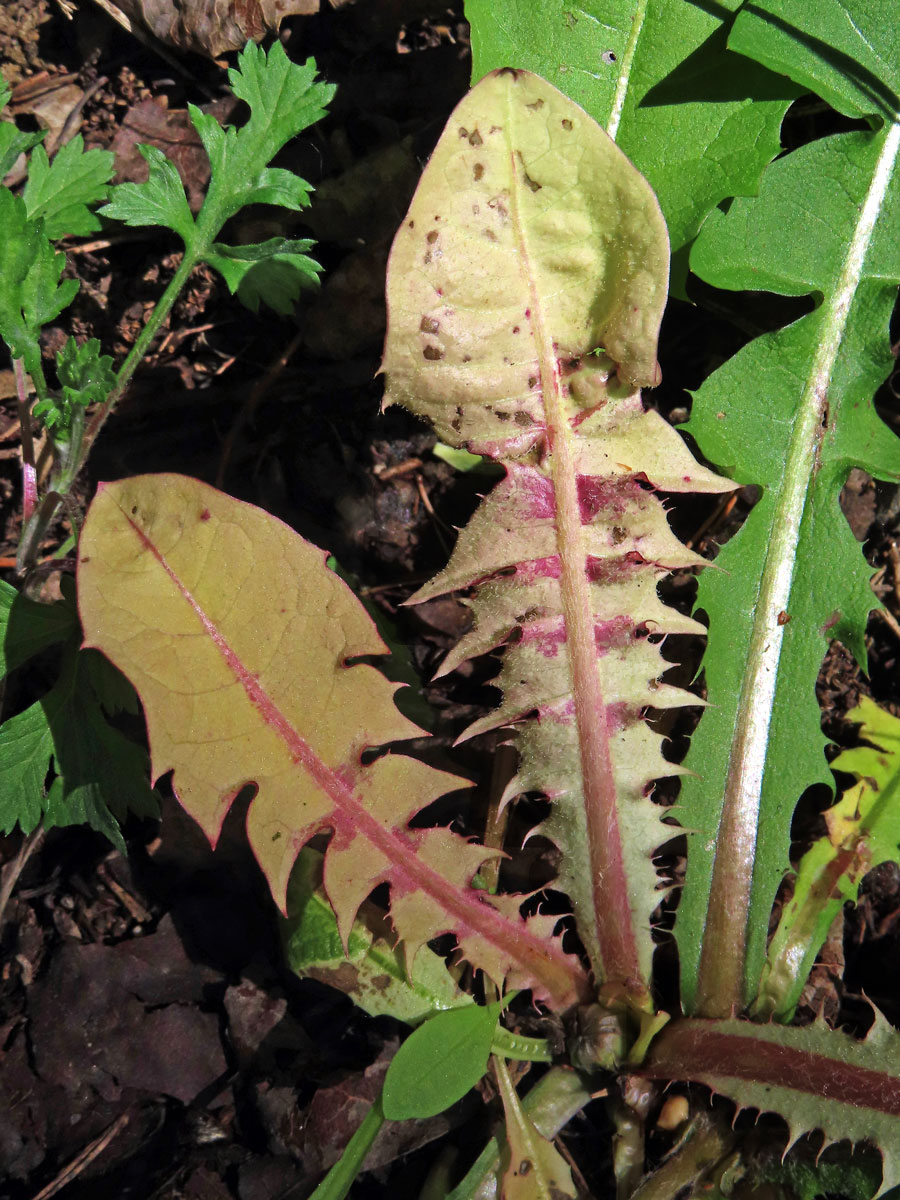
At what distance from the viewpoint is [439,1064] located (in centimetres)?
151

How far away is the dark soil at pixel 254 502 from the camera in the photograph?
6.26 ft

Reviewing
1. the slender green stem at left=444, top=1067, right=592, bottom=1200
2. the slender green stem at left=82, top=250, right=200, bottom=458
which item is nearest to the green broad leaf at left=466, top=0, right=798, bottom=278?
the slender green stem at left=82, top=250, right=200, bottom=458

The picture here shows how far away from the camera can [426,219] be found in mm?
1535

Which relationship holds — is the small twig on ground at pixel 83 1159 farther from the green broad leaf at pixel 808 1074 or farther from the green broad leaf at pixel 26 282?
the green broad leaf at pixel 26 282

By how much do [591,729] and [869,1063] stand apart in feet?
2.37

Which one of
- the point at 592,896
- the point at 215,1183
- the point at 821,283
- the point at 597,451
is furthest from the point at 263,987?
the point at 821,283

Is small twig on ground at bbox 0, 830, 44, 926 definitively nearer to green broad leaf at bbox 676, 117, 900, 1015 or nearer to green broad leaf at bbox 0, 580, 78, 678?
green broad leaf at bbox 0, 580, 78, 678

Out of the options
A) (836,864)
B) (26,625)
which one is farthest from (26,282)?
(836,864)

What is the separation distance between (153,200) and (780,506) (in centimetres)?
144

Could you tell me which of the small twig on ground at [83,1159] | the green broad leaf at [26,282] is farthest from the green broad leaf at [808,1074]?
the green broad leaf at [26,282]

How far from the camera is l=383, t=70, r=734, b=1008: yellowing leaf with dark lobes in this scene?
154 cm

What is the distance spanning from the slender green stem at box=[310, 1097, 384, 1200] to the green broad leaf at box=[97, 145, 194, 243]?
178 cm

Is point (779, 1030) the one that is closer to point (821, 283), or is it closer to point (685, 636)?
point (685, 636)

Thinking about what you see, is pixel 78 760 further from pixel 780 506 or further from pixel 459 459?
pixel 780 506
